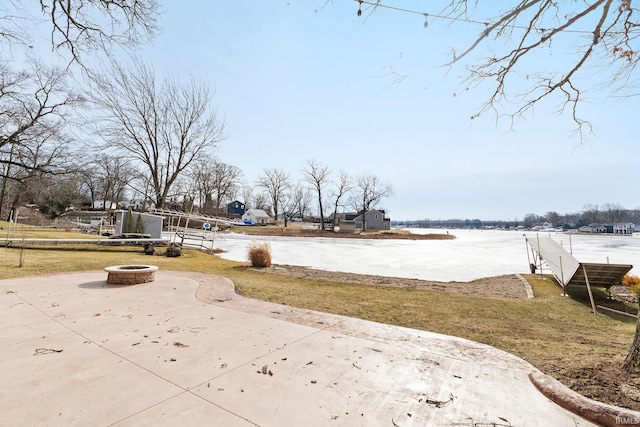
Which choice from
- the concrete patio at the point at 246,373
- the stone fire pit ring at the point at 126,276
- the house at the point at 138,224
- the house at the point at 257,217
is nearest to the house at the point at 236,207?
the house at the point at 257,217

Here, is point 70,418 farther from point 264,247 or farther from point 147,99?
point 147,99

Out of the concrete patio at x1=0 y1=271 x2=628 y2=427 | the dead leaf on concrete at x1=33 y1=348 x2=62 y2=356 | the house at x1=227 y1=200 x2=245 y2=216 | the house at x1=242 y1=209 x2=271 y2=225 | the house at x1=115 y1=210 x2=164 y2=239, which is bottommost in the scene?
the concrete patio at x1=0 y1=271 x2=628 y2=427

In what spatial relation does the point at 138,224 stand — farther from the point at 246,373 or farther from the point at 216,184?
the point at 216,184

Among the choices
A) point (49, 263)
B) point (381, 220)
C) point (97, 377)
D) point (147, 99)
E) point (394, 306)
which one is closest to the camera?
point (97, 377)

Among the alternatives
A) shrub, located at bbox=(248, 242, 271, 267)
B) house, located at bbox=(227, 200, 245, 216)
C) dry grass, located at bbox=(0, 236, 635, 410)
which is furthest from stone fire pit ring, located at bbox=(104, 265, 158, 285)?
house, located at bbox=(227, 200, 245, 216)

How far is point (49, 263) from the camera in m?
9.53

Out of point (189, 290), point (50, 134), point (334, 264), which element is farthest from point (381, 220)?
point (189, 290)

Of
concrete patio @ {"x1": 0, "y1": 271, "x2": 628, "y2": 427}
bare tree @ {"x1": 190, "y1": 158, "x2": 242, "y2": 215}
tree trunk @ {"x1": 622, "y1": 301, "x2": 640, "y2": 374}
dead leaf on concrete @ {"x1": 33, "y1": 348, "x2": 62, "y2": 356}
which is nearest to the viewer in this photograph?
concrete patio @ {"x1": 0, "y1": 271, "x2": 628, "y2": 427}

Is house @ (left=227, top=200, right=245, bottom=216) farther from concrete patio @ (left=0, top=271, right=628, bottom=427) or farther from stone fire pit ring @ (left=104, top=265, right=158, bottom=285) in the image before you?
concrete patio @ (left=0, top=271, right=628, bottom=427)

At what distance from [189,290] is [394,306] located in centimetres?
430

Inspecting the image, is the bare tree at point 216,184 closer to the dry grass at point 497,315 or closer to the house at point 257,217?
the house at point 257,217

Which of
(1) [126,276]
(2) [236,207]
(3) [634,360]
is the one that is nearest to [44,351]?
(1) [126,276]

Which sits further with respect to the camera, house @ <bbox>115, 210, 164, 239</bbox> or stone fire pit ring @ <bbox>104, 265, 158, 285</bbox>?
house @ <bbox>115, 210, 164, 239</bbox>

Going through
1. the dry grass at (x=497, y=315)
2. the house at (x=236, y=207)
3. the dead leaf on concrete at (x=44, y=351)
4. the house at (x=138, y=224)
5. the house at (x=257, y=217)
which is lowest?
the dry grass at (x=497, y=315)
